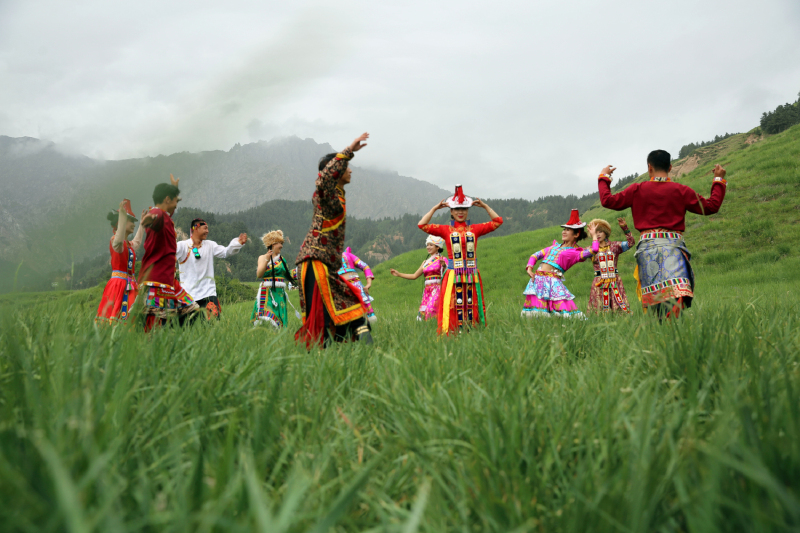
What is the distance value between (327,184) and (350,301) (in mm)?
1187

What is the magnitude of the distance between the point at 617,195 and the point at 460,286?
6.89 ft

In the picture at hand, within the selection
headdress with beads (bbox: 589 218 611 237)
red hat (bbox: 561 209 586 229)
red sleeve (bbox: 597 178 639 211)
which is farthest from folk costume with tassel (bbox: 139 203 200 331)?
headdress with beads (bbox: 589 218 611 237)

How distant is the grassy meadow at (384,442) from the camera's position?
0.94 meters

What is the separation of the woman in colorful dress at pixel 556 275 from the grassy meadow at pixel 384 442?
404 cm

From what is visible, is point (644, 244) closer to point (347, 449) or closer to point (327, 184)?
point (327, 184)

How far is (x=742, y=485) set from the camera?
3.72 feet

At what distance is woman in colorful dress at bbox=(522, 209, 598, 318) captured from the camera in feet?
22.4

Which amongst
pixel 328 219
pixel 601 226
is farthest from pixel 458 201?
pixel 601 226

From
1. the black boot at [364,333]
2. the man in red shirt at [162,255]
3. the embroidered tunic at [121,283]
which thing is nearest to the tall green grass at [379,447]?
the black boot at [364,333]

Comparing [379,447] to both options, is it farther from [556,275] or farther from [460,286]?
[556,275]

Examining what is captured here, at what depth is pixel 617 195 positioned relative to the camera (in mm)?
4867

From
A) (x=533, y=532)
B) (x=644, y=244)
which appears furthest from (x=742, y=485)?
(x=644, y=244)

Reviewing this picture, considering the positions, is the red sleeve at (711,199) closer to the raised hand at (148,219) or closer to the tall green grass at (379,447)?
the tall green grass at (379,447)

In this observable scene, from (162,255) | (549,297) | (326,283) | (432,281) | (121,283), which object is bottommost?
(549,297)
